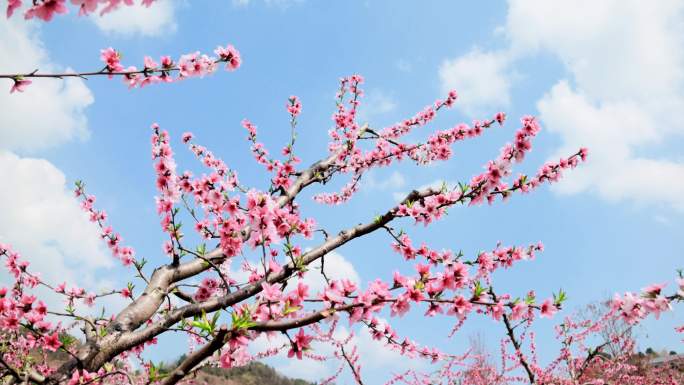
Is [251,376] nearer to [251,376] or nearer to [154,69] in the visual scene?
[251,376]

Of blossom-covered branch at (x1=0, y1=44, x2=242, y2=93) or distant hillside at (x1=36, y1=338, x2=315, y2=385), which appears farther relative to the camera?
distant hillside at (x1=36, y1=338, x2=315, y2=385)

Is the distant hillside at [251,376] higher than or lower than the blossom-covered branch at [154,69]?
higher

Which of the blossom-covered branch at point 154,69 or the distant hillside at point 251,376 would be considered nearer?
the blossom-covered branch at point 154,69

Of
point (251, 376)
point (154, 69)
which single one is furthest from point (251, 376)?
point (154, 69)

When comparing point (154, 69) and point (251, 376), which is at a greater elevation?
point (251, 376)

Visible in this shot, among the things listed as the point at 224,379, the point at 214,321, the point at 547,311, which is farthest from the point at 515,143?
the point at 224,379

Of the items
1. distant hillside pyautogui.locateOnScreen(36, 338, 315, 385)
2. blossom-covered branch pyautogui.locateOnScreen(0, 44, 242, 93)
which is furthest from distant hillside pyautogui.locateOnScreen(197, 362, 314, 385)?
blossom-covered branch pyautogui.locateOnScreen(0, 44, 242, 93)

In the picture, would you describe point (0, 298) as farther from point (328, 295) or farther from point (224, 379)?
point (224, 379)

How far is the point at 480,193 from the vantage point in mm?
5375

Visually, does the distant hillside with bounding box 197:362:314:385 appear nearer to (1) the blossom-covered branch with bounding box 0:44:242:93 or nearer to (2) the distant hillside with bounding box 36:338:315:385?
(2) the distant hillside with bounding box 36:338:315:385

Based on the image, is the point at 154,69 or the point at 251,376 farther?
the point at 251,376

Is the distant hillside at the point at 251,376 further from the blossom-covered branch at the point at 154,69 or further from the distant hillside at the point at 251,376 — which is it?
the blossom-covered branch at the point at 154,69

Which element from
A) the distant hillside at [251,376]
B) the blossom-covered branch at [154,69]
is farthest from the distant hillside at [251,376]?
the blossom-covered branch at [154,69]

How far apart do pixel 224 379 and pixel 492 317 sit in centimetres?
6876
